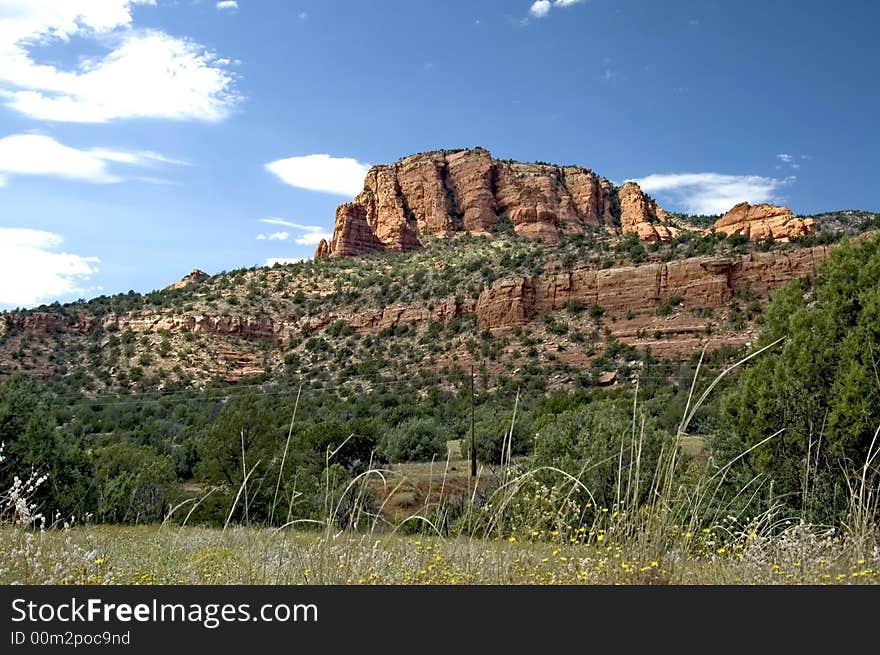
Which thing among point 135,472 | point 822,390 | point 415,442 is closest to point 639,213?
point 415,442

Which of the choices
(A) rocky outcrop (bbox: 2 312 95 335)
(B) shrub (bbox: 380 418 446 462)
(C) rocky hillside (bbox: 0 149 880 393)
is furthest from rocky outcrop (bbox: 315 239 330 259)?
(B) shrub (bbox: 380 418 446 462)

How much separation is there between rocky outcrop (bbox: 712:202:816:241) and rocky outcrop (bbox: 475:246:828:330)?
30.4 meters

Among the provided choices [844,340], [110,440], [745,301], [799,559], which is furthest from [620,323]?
[799,559]

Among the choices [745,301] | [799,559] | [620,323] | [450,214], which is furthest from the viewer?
[450,214]

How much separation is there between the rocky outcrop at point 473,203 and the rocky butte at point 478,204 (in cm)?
13

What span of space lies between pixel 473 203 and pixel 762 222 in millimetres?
36106

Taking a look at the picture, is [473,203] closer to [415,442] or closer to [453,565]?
[415,442]

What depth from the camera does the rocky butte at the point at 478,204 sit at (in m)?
92.8

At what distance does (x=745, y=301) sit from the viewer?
43.9 meters

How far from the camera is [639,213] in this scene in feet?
324

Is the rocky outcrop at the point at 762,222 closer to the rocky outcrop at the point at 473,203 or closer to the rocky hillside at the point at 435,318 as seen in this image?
the rocky hillside at the point at 435,318

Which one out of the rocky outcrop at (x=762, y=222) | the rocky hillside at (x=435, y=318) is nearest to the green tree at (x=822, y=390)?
the rocky hillside at (x=435, y=318)

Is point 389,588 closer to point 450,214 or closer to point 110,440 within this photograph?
point 110,440

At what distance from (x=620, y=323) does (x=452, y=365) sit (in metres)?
11.6
